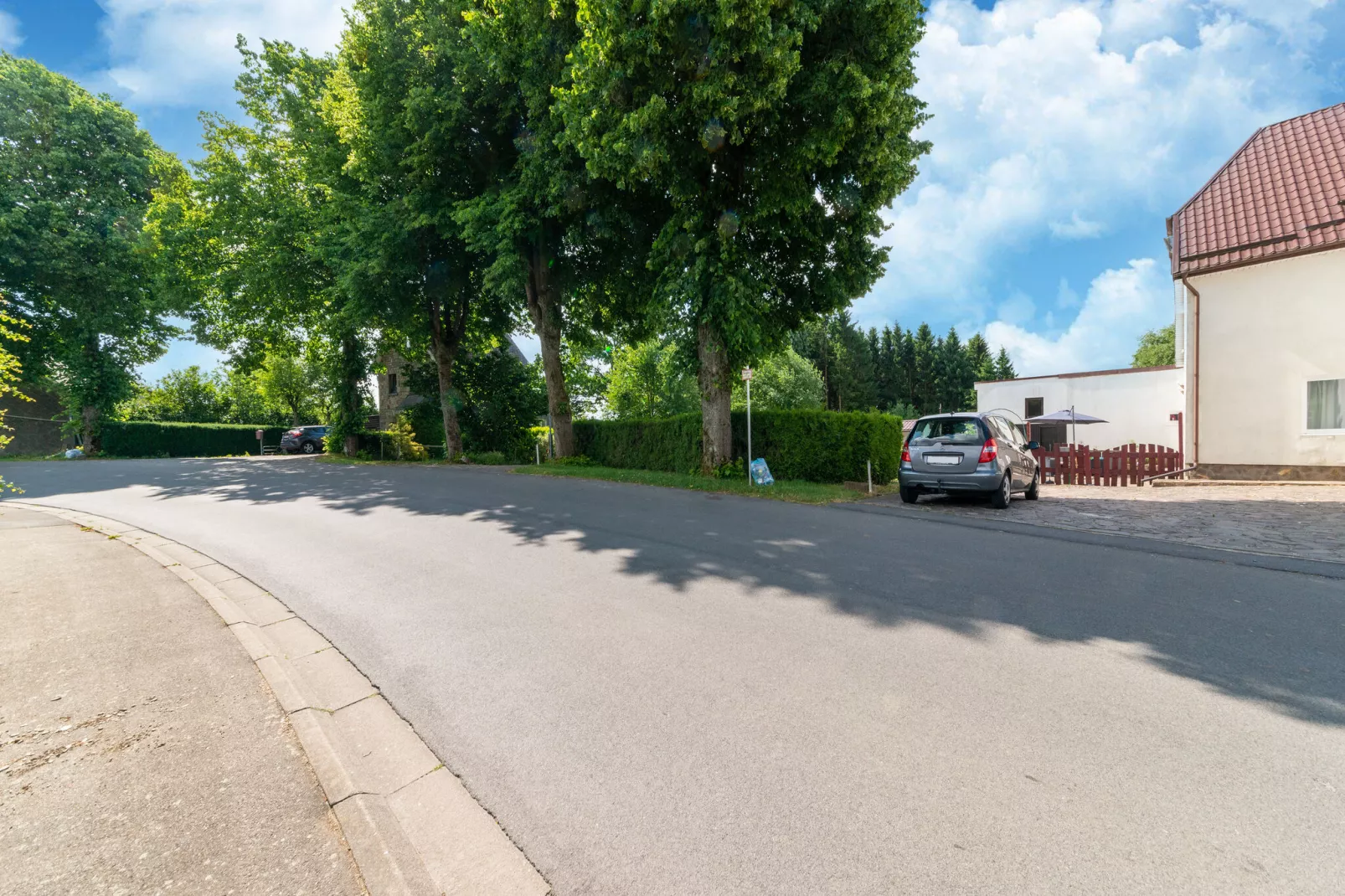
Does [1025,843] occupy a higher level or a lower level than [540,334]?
lower

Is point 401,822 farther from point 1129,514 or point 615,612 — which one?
point 1129,514

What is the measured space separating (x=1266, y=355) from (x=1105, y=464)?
151 inches

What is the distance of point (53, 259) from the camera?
28.0m

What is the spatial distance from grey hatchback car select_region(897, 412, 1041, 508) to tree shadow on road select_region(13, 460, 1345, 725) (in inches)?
62.0

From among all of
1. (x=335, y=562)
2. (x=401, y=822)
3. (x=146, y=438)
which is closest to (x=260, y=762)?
(x=401, y=822)

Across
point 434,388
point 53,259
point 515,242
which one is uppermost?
point 53,259

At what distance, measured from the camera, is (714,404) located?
14.1 meters

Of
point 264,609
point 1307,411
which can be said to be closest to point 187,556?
point 264,609

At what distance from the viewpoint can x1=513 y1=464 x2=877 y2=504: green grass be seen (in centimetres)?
1132

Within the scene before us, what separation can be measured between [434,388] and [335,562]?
2108 cm

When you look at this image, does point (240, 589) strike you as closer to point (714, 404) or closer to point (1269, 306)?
point (714, 404)

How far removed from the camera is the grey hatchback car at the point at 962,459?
9930 millimetres

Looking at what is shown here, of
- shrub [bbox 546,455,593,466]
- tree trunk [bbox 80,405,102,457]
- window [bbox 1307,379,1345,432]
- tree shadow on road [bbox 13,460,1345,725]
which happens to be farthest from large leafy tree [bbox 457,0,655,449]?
tree trunk [bbox 80,405,102,457]

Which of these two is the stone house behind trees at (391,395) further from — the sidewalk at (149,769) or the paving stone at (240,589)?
A: the sidewalk at (149,769)
